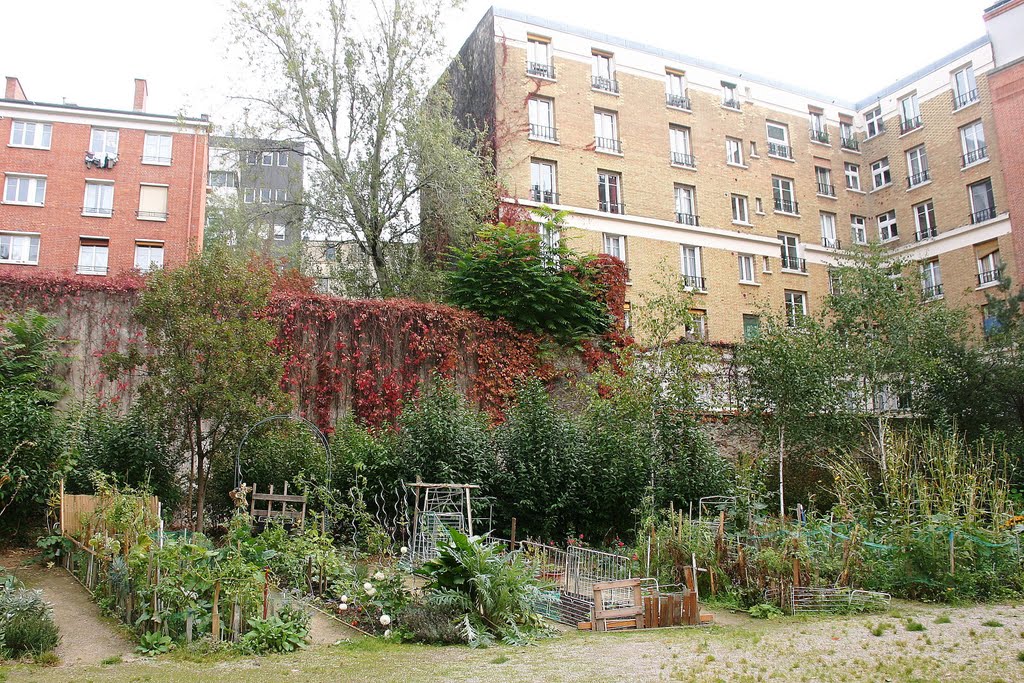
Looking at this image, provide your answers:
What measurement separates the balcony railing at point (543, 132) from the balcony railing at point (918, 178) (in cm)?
1715

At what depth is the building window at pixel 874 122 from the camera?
3566 centimetres

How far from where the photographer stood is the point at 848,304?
20.5 m

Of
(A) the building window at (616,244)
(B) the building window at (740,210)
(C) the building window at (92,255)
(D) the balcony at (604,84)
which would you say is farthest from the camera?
(C) the building window at (92,255)

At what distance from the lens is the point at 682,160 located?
3042 centimetres

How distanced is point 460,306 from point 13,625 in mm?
12389

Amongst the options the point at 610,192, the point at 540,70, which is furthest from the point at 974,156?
the point at 540,70

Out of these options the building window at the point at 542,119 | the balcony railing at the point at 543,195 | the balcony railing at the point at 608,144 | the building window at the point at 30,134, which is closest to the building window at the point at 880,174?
the balcony railing at the point at 608,144

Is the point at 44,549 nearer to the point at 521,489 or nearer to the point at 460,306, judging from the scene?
the point at 521,489

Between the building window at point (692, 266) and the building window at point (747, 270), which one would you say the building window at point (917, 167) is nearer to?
the building window at point (747, 270)

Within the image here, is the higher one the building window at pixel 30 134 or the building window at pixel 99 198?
the building window at pixel 30 134

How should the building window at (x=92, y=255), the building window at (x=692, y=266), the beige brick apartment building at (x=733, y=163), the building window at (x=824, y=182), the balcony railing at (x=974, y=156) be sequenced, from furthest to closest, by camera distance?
the building window at (x=824, y=182), the building window at (x=92, y=255), the balcony railing at (x=974, y=156), the building window at (x=692, y=266), the beige brick apartment building at (x=733, y=163)

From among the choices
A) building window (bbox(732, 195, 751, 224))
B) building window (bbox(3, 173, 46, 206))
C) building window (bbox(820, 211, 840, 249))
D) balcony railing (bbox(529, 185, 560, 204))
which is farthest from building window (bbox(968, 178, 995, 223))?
building window (bbox(3, 173, 46, 206))

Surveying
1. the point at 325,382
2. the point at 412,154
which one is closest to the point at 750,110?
the point at 412,154

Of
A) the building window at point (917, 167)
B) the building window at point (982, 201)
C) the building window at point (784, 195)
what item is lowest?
the building window at point (982, 201)
